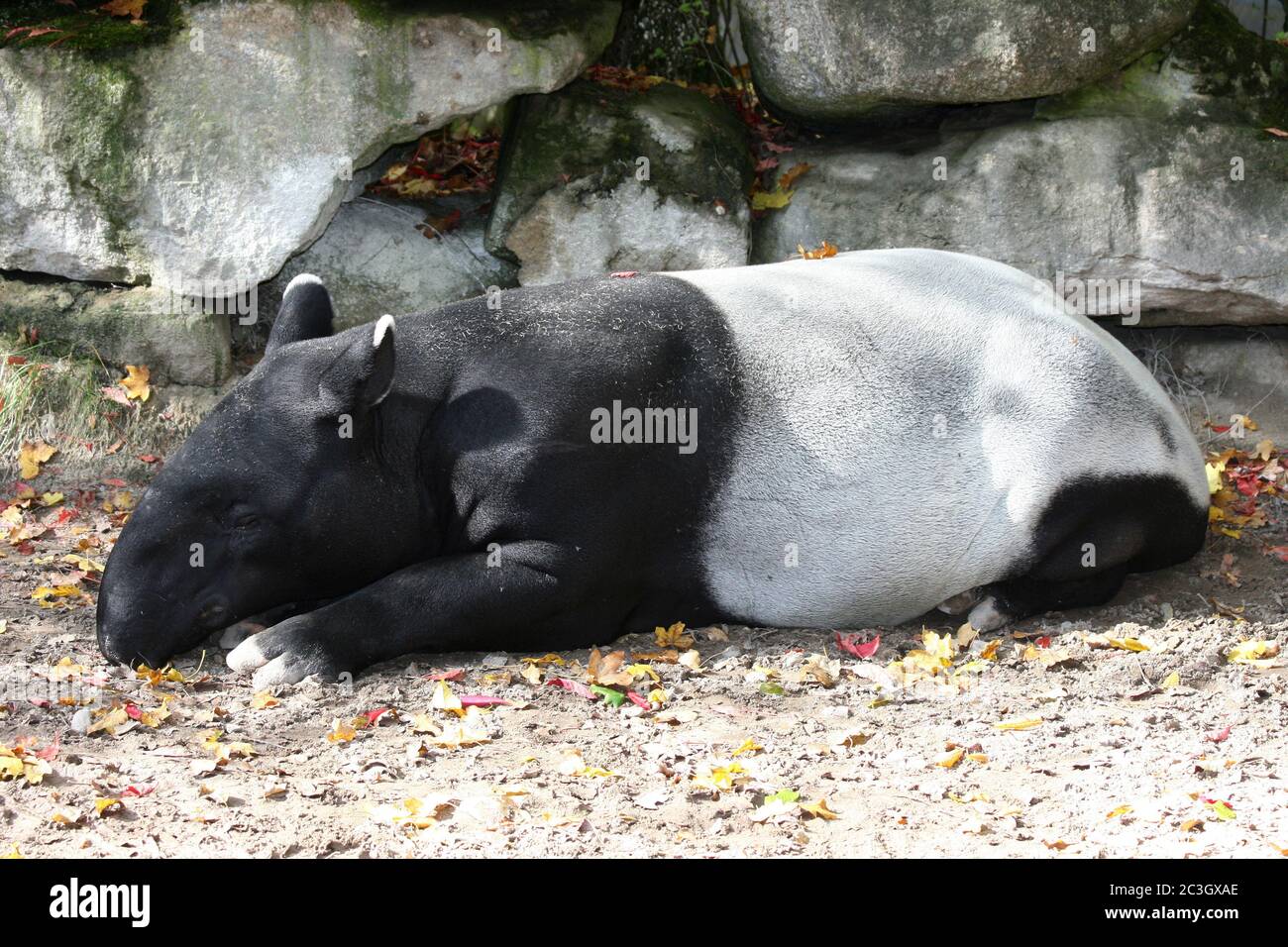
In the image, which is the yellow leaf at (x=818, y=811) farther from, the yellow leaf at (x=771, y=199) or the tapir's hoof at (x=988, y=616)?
the yellow leaf at (x=771, y=199)

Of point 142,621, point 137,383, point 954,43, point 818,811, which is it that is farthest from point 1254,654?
point 137,383

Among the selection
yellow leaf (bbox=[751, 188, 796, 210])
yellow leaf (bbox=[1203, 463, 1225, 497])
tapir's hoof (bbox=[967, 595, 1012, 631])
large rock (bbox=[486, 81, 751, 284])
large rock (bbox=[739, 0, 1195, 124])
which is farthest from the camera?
yellow leaf (bbox=[751, 188, 796, 210])

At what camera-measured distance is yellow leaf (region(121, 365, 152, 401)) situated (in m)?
8.80

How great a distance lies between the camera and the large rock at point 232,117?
8.50m

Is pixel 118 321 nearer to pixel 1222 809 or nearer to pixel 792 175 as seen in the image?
pixel 792 175

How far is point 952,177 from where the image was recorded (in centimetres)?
899

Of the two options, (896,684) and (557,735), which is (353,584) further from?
(896,684)

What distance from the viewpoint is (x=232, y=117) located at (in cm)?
856

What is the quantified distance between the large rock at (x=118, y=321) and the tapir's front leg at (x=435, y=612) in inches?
127

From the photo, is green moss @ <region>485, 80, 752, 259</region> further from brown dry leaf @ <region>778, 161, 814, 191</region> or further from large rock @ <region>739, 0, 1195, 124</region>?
large rock @ <region>739, 0, 1195, 124</region>

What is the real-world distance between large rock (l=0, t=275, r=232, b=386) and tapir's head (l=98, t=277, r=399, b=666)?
275 centimetres

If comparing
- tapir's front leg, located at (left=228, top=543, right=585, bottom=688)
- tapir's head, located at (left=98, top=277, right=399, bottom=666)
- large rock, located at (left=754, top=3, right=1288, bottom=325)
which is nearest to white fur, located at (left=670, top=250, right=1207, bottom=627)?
tapir's front leg, located at (left=228, top=543, right=585, bottom=688)

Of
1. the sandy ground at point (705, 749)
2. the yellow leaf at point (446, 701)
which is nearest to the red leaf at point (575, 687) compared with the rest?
the sandy ground at point (705, 749)
